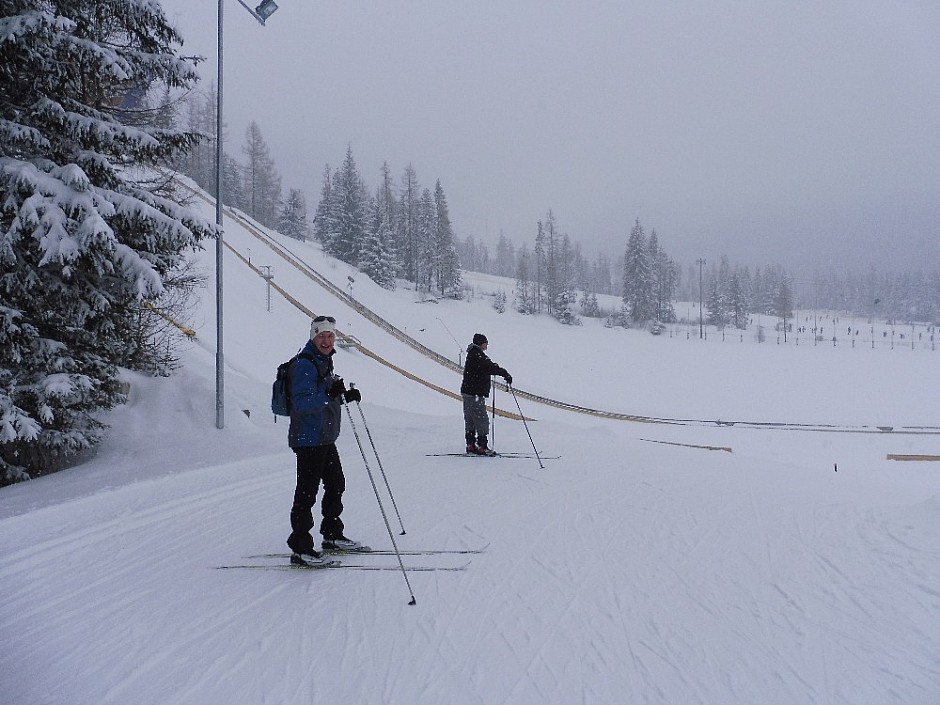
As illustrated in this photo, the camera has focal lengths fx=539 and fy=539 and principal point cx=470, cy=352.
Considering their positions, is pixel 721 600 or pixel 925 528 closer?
pixel 721 600

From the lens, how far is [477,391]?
9.78 metres

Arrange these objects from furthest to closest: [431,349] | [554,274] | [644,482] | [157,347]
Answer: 1. [554,274]
2. [431,349]
3. [157,347]
4. [644,482]

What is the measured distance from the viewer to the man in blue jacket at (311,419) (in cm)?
483

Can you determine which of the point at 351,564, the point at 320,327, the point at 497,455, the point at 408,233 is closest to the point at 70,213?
the point at 320,327

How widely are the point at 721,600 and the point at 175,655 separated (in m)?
4.12

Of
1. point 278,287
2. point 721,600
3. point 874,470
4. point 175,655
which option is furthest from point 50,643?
point 278,287

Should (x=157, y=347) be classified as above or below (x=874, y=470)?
above

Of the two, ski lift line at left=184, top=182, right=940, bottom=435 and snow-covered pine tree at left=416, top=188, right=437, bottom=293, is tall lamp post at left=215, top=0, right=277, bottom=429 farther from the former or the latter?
snow-covered pine tree at left=416, top=188, right=437, bottom=293

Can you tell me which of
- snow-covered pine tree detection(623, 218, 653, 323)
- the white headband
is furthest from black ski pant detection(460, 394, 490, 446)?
snow-covered pine tree detection(623, 218, 653, 323)

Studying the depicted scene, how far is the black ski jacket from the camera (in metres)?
9.79

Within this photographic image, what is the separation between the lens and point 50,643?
13.0ft

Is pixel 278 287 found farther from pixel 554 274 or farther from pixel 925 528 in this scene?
pixel 554 274

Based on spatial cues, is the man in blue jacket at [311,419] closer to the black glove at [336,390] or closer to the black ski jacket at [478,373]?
the black glove at [336,390]

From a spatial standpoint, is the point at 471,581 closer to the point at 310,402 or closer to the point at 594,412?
the point at 310,402
